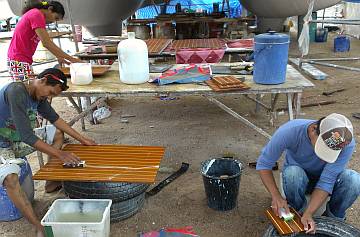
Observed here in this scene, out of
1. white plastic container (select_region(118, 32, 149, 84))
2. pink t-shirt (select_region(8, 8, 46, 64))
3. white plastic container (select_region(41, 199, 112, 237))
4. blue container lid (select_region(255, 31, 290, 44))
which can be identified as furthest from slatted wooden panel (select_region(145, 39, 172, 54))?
white plastic container (select_region(41, 199, 112, 237))

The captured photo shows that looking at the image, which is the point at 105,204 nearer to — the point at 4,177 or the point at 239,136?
the point at 4,177

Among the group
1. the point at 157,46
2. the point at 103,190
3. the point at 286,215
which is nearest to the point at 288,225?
the point at 286,215

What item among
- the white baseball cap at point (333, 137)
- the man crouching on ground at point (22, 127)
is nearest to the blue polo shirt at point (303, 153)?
the white baseball cap at point (333, 137)

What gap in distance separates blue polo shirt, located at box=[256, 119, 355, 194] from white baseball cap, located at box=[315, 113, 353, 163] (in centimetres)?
15

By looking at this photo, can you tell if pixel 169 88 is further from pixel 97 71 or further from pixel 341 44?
pixel 341 44

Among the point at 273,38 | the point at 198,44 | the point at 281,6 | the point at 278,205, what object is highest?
the point at 281,6

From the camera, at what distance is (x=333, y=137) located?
1851mm

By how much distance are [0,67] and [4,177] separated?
18.7ft

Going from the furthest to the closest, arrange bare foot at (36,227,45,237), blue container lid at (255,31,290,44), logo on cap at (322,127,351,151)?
blue container lid at (255,31,290,44) < bare foot at (36,227,45,237) < logo on cap at (322,127,351,151)

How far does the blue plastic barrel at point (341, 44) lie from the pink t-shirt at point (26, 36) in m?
6.14

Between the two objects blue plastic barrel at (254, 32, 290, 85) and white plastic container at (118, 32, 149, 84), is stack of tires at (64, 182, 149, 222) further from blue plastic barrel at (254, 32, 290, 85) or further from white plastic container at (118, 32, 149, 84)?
blue plastic barrel at (254, 32, 290, 85)

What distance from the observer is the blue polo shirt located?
2.09m

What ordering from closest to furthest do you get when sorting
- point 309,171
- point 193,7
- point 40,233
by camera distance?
1. point 309,171
2. point 40,233
3. point 193,7

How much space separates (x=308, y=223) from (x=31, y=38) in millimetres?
2808
